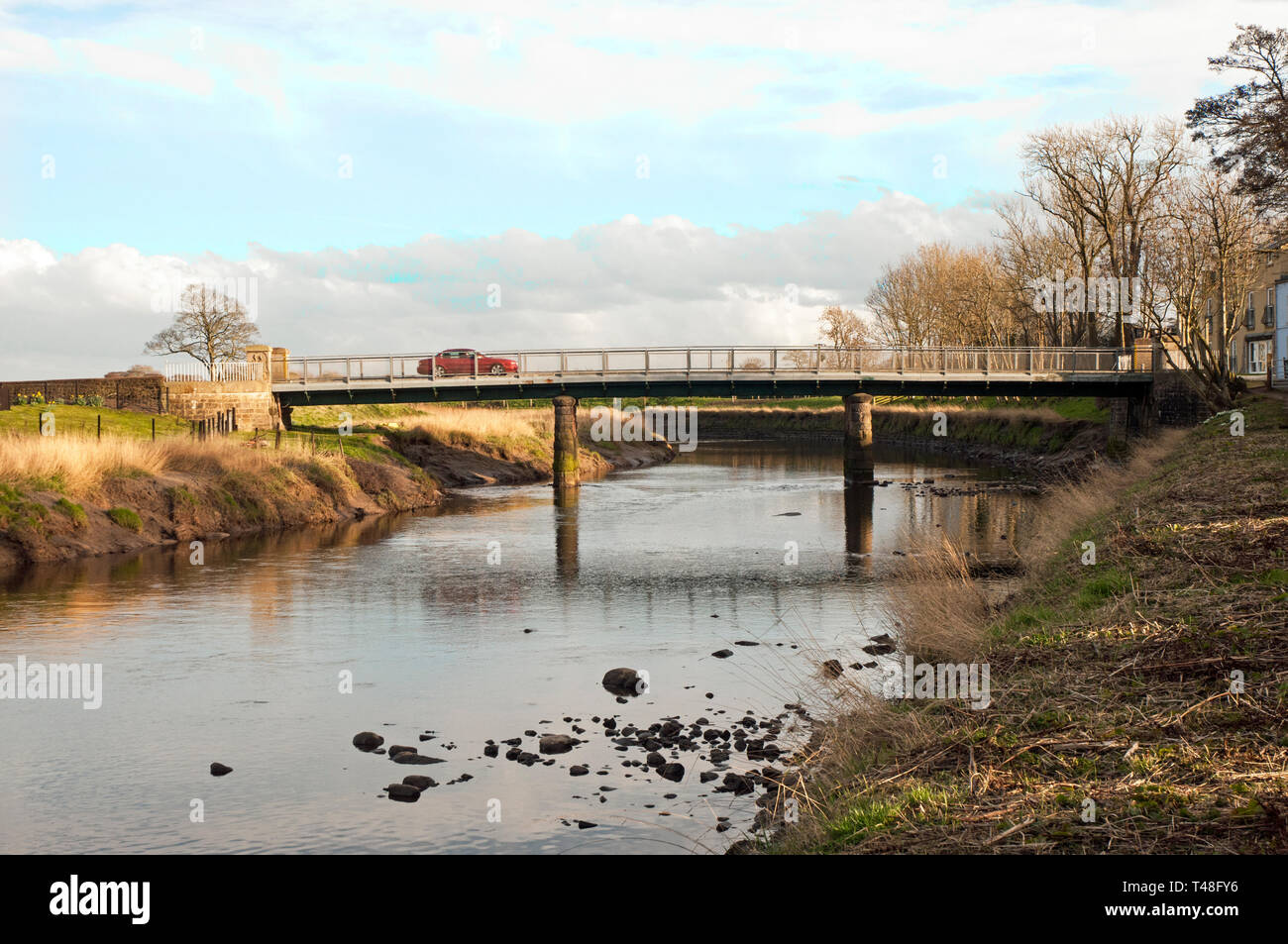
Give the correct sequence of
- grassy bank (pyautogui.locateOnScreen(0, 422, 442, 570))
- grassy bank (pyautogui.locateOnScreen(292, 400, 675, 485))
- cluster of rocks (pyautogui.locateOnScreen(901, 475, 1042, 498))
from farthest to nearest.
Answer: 1. grassy bank (pyautogui.locateOnScreen(292, 400, 675, 485))
2. cluster of rocks (pyautogui.locateOnScreen(901, 475, 1042, 498))
3. grassy bank (pyautogui.locateOnScreen(0, 422, 442, 570))

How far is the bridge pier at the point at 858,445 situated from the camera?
2383 inches

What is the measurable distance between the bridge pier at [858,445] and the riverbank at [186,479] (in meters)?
18.0

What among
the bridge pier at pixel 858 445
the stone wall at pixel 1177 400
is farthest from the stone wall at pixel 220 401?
the stone wall at pixel 1177 400

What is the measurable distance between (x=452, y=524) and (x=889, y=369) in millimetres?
28493

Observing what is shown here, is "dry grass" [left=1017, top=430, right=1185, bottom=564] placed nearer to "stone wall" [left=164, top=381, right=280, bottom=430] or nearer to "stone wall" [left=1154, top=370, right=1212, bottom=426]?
"stone wall" [left=1154, top=370, right=1212, bottom=426]

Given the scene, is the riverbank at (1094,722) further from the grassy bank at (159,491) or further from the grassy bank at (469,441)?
the grassy bank at (469,441)

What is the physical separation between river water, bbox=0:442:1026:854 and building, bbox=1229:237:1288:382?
1706 inches

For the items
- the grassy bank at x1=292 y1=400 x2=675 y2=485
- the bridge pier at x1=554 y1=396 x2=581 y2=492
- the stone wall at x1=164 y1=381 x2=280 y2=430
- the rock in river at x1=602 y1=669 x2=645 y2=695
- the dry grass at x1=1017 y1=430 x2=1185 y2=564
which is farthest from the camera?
the grassy bank at x1=292 y1=400 x2=675 y2=485

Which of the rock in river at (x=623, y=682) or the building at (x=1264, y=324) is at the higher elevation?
the building at (x=1264, y=324)

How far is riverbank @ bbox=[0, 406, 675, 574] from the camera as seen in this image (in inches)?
1267

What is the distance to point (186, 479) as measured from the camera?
38.6 metres

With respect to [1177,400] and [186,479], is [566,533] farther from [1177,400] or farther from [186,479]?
[1177,400]

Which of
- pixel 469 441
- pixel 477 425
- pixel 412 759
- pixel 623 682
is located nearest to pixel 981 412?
pixel 477 425

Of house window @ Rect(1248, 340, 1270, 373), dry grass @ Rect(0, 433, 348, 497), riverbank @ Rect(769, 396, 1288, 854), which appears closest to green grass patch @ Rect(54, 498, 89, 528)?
dry grass @ Rect(0, 433, 348, 497)
